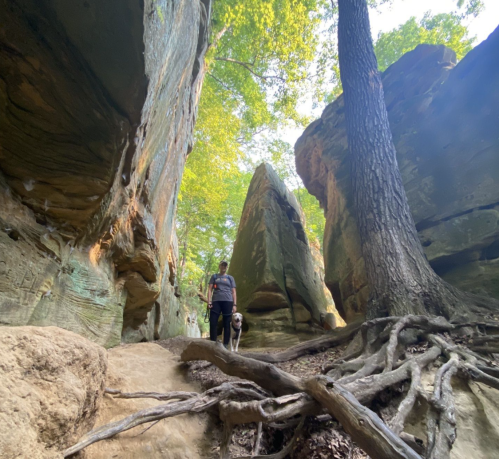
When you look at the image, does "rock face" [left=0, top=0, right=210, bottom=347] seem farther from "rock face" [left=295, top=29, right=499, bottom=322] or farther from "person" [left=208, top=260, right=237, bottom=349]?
"rock face" [left=295, top=29, right=499, bottom=322]

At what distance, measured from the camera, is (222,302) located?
5727 millimetres

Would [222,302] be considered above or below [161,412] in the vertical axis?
above

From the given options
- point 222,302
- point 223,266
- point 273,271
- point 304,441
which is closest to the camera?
point 304,441

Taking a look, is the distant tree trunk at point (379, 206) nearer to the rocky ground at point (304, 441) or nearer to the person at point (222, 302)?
the rocky ground at point (304, 441)

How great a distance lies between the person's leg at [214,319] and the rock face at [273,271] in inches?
78.8

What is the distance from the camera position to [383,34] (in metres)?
12.7

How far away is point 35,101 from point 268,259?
744cm

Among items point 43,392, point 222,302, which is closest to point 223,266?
point 222,302

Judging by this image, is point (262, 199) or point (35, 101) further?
point (262, 199)

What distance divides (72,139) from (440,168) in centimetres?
770

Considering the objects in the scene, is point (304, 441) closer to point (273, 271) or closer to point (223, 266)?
point (223, 266)

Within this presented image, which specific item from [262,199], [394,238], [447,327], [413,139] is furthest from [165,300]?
[413,139]

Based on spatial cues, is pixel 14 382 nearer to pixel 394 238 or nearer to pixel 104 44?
pixel 104 44

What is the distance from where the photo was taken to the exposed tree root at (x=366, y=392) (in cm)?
164
